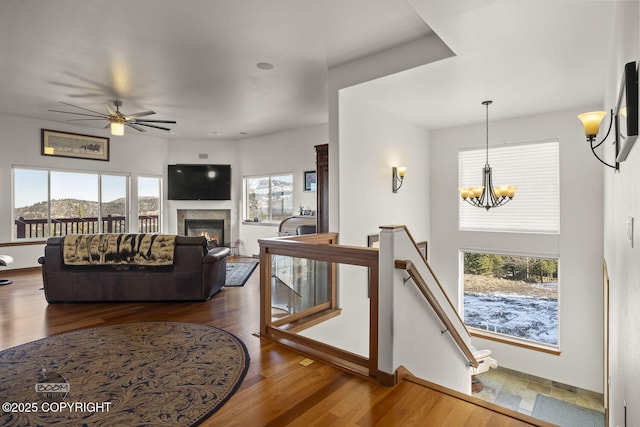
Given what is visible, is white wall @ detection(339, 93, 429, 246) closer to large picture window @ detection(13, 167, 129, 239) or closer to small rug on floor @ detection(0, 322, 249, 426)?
small rug on floor @ detection(0, 322, 249, 426)

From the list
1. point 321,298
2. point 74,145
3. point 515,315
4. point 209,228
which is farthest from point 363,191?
point 74,145

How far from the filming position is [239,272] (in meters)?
6.72

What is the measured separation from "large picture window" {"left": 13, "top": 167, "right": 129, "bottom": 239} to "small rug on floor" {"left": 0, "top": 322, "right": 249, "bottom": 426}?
505cm

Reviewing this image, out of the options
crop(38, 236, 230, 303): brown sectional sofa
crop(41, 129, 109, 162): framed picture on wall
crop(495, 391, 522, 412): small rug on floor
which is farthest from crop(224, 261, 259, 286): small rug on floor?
crop(495, 391, 522, 412): small rug on floor

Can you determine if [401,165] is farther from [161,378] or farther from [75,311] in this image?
[75,311]

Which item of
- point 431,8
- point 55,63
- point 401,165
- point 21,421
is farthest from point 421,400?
point 55,63

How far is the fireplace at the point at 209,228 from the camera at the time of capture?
29.8 ft

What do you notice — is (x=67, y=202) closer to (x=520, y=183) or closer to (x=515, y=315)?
(x=520, y=183)

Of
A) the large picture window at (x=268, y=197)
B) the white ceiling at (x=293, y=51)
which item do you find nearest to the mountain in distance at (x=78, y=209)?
the white ceiling at (x=293, y=51)

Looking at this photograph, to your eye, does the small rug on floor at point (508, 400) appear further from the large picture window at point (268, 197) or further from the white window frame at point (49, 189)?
the white window frame at point (49, 189)

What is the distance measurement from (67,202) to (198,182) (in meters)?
2.82

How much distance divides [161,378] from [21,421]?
2.51 ft

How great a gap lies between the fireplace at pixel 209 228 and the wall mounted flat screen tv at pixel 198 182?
663 mm

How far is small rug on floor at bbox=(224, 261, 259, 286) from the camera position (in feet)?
19.2
